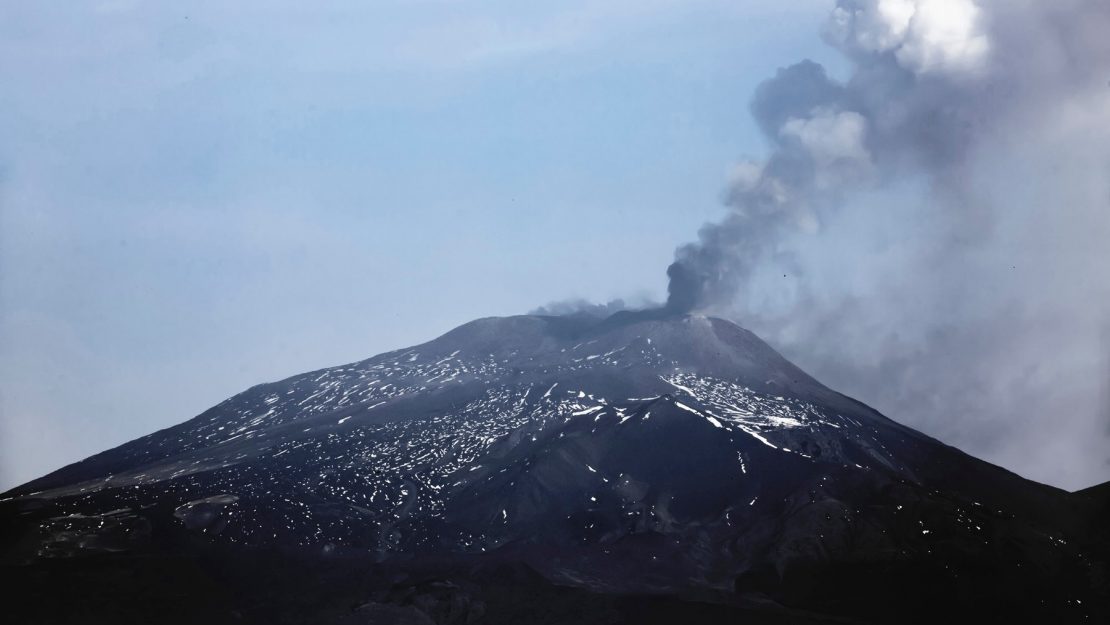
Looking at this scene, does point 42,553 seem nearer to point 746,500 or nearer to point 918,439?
point 746,500

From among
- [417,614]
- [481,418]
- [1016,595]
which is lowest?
[1016,595]

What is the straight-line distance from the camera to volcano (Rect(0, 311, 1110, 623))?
2739 inches

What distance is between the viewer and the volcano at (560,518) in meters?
69.6

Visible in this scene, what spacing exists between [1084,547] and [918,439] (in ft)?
58.7

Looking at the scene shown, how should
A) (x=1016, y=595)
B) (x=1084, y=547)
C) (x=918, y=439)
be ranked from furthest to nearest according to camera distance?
(x=918, y=439)
(x=1084, y=547)
(x=1016, y=595)

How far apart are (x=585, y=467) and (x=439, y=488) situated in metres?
12.7

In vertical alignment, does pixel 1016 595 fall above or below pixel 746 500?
below

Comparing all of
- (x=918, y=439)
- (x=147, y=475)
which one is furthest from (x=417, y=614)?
(x=918, y=439)

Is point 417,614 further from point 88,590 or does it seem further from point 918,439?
point 918,439

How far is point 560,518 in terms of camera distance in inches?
3120

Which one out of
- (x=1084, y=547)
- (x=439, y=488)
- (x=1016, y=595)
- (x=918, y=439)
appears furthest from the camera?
(x=918, y=439)

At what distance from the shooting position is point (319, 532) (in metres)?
76.4

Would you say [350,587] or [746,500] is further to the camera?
[746,500]

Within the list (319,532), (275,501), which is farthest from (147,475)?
(319,532)
